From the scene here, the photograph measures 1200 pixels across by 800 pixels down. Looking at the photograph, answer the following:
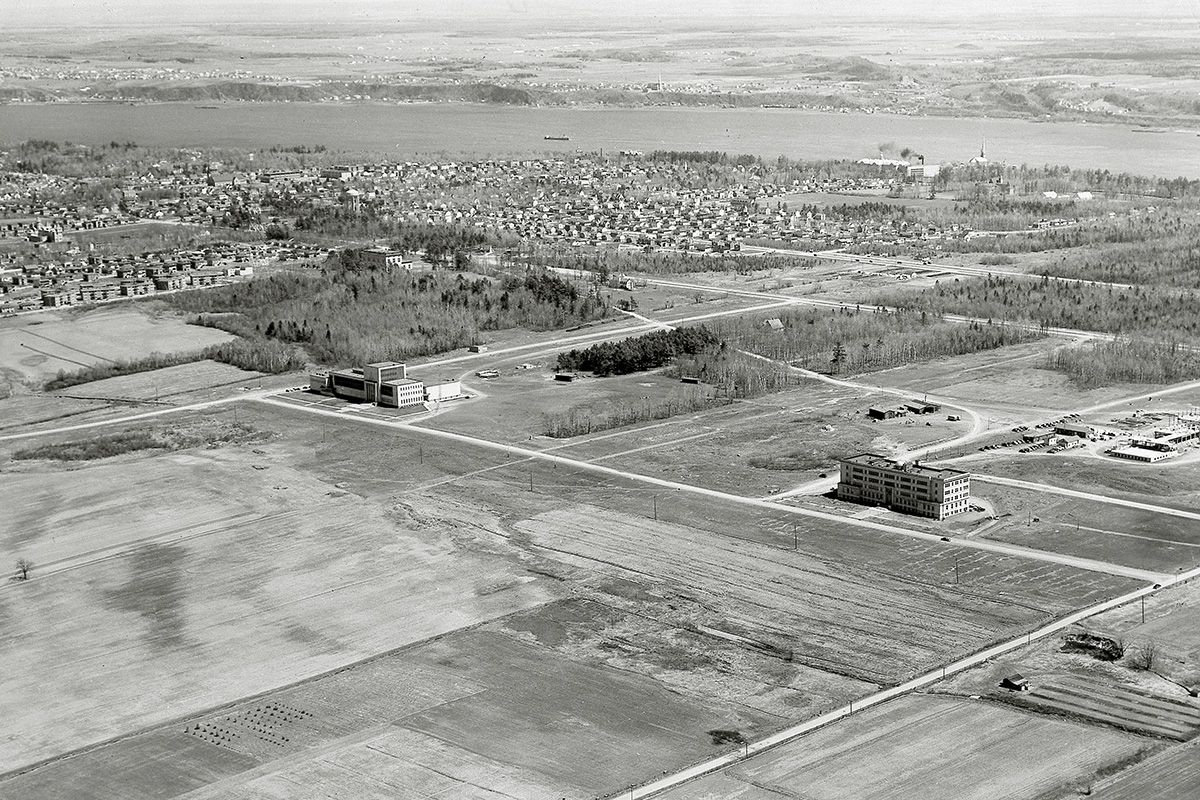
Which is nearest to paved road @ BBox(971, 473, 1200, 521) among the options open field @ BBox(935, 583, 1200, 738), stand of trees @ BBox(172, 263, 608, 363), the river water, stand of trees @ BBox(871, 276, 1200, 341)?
open field @ BBox(935, 583, 1200, 738)

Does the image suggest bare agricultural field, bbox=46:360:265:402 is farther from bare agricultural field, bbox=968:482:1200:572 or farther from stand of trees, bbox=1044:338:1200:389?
stand of trees, bbox=1044:338:1200:389

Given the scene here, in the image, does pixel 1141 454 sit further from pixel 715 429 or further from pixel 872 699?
pixel 872 699

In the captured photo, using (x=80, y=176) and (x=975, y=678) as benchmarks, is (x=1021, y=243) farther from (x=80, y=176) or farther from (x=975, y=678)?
(x=80, y=176)

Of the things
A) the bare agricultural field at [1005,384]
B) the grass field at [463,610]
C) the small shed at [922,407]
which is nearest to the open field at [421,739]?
the grass field at [463,610]

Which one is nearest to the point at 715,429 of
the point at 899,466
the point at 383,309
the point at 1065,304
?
the point at 899,466

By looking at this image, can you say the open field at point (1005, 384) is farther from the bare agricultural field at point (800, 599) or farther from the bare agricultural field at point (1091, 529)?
the bare agricultural field at point (800, 599)
